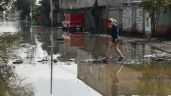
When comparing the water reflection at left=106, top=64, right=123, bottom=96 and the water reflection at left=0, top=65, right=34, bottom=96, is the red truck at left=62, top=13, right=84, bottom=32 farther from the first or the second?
the water reflection at left=0, top=65, right=34, bottom=96

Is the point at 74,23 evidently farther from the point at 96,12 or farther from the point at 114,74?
the point at 114,74

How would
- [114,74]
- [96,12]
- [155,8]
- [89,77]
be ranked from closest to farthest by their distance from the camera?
[89,77] < [114,74] < [155,8] < [96,12]

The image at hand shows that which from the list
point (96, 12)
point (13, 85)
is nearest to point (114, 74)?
point (13, 85)

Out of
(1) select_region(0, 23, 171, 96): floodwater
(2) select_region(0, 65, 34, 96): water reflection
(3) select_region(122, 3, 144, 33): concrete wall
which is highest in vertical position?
(3) select_region(122, 3, 144, 33): concrete wall

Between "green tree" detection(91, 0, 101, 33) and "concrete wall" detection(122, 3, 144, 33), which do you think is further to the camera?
"green tree" detection(91, 0, 101, 33)

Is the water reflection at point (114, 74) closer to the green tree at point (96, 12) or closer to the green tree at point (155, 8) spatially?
the green tree at point (155, 8)

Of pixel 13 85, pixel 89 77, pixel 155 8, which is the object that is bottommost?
pixel 89 77

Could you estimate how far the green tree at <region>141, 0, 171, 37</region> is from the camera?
121ft

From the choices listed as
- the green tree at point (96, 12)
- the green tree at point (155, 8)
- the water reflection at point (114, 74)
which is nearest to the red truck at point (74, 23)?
the green tree at point (96, 12)

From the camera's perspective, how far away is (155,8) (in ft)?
124

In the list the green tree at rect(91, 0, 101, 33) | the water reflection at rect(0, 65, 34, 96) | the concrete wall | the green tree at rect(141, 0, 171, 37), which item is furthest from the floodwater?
→ the green tree at rect(91, 0, 101, 33)

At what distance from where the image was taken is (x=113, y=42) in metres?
22.0

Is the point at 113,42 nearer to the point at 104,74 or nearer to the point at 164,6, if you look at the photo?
the point at 104,74

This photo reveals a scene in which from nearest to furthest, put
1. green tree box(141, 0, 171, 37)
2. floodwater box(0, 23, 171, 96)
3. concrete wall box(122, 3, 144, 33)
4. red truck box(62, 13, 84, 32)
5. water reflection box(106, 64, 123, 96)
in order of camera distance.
→ floodwater box(0, 23, 171, 96)
water reflection box(106, 64, 123, 96)
green tree box(141, 0, 171, 37)
concrete wall box(122, 3, 144, 33)
red truck box(62, 13, 84, 32)
